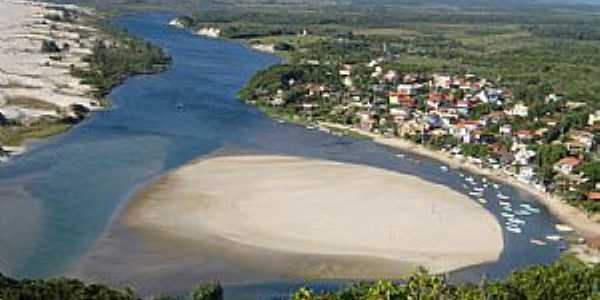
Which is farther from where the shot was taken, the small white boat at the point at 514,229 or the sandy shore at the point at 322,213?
the small white boat at the point at 514,229

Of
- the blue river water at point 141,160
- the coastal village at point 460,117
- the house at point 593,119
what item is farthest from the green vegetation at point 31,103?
the house at point 593,119

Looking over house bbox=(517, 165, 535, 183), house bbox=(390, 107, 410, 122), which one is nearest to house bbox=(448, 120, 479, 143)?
house bbox=(390, 107, 410, 122)

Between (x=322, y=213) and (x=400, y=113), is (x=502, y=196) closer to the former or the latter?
(x=322, y=213)

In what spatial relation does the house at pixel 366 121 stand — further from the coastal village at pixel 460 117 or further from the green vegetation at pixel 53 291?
the green vegetation at pixel 53 291

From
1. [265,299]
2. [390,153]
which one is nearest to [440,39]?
[390,153]

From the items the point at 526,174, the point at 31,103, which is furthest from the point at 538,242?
the point at 31,103

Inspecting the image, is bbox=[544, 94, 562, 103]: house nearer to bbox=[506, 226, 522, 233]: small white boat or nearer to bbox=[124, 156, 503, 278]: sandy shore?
bbox=[124, 156, 503, 278]: sandy shore
